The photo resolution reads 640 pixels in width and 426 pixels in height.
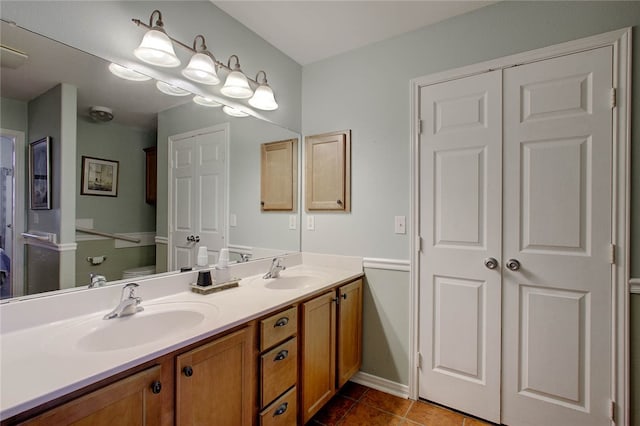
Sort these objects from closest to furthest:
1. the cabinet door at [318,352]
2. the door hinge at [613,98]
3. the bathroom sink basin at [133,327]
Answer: the bathroom sink basin at [133,327]
the door hinge at [613,98]
the cabinet door at [318,352]

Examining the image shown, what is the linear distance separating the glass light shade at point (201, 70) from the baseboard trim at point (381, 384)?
2161mm

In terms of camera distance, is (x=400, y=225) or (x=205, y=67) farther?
(x=400, y=225)

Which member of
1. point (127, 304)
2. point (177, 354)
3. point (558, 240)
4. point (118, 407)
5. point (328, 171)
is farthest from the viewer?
point (328, 171)

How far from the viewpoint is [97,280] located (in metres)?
1.27

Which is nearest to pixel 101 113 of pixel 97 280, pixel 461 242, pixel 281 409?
pixel 97 280

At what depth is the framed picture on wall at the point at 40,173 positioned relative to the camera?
3.70ft

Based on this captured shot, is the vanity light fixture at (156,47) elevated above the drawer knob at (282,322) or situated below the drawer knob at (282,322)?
above

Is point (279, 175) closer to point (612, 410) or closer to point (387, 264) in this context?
point (387, 264)

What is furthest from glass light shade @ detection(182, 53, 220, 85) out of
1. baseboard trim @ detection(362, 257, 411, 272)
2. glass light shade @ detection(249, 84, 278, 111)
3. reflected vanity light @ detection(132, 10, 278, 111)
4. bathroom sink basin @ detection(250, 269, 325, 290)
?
baseboard trim @ detection(362, 257, 411, 272)

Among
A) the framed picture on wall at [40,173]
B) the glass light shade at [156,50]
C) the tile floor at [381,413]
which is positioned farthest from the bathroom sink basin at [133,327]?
the glass light shade at [156,50]

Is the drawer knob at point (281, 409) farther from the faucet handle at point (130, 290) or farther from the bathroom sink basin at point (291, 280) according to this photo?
the faucet handle at point (130, 290)

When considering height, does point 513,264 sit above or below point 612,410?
above

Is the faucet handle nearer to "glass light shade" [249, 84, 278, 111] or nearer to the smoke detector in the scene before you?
the smoke detector

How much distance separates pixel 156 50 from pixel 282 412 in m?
1.76
